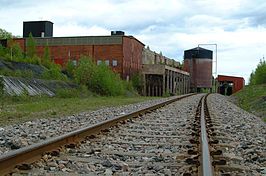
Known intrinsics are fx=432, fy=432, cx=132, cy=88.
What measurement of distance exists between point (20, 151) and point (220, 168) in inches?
84.5

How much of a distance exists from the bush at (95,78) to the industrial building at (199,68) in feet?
156

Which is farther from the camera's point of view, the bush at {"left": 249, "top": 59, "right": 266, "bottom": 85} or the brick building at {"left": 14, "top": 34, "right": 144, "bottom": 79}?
the brick building at {"left": 14, "top": 34, "right": 144, "bottom": 79}

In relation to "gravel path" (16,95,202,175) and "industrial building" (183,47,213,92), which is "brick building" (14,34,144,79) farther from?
"gravel path" (16,95,202,175)

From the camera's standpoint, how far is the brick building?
206 ft

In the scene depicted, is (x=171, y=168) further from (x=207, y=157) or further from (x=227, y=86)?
(x=227, y=86)

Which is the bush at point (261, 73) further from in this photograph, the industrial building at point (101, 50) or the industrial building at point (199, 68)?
the industrial building at point (199, 68)

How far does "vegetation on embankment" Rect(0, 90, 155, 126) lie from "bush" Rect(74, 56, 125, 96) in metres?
4.02

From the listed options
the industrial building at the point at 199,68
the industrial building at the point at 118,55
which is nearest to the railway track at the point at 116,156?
the industrial building at the point at 118,55

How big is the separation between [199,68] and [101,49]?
90.1 feet

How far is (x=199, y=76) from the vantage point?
85.2 meters

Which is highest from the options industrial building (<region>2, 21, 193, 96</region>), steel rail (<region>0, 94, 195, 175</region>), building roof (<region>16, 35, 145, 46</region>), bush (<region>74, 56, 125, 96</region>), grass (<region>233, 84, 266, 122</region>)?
building roof (<region>16, 35, 145, 46</region>)

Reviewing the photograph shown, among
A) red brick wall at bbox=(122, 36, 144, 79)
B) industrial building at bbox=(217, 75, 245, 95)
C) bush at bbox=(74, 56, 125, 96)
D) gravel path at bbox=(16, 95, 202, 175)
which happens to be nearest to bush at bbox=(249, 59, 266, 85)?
industrial building at bbox=(217, 75, 245, 95)

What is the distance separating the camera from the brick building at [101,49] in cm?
6269

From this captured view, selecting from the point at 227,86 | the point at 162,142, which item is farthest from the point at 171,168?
the point at 227,86
